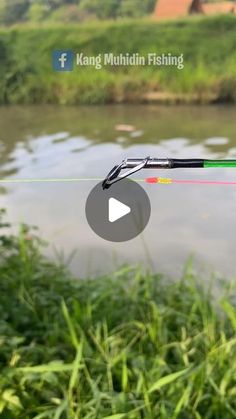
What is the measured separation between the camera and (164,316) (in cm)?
123

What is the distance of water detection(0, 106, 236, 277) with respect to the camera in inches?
66.1

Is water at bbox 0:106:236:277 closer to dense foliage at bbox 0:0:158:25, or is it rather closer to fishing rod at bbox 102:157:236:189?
dense foliage at bbox 0:0:158:25

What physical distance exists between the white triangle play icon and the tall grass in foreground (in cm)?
Answer: 34

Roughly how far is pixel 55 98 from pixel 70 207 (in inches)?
70.0

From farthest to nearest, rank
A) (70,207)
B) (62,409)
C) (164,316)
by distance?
(70,207) < (164,316) < (62,409)

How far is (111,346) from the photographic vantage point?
43.9 inches

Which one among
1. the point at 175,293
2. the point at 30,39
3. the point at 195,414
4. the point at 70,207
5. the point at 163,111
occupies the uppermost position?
the point at 30,39

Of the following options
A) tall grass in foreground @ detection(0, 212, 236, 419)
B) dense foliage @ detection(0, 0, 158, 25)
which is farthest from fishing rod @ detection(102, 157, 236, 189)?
dense foliage @ detection(0, 0, 158, 25)

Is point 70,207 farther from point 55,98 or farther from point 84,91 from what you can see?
point 55,98

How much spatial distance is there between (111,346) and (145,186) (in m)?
0.99

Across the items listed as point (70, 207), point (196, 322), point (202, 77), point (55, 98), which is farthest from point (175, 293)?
point (55, 98)
